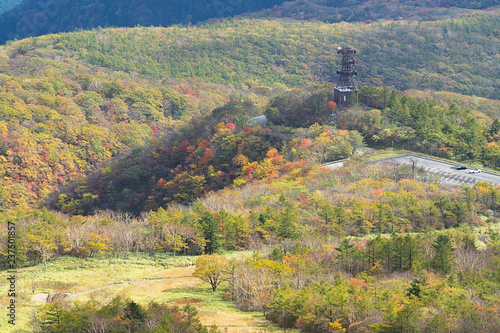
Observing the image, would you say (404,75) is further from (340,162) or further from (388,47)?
(340,162)

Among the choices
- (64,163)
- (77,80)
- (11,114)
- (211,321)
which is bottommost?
(211,321)

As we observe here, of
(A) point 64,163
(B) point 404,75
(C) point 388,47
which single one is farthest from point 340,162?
(C) point 388,47

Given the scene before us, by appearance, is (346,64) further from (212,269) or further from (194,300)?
(194,300)

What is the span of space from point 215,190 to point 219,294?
4100cm

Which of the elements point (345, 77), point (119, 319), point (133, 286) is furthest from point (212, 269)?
point (345, 77)

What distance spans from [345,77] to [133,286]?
56505mm

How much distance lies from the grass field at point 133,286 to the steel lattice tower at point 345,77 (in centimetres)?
4588

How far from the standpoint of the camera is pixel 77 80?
518 feet

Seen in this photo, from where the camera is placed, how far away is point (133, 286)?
1852 inches

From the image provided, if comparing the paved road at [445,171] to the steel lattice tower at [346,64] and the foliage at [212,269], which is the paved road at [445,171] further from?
the foliage at [212,269]

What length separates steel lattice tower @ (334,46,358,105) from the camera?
9138 cm

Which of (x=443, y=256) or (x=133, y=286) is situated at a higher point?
(x=443, y=256)

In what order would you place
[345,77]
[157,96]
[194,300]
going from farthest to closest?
[157,96] < [345,77] < [194,300]

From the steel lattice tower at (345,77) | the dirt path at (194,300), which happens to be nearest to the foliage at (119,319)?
the dirt path at (194,300)
